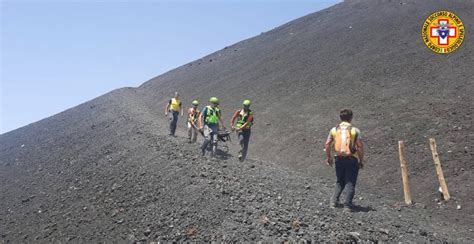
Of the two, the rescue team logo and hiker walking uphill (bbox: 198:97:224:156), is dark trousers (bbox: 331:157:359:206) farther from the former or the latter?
the rescue team logo

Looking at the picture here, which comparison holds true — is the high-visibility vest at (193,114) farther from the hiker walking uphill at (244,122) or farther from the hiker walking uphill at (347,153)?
the hiker walking uphill at (347,153)

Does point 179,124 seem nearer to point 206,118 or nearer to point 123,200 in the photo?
point 206,118

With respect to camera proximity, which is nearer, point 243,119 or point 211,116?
point 243,119

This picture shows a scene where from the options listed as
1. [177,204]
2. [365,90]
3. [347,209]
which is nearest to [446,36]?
[365,90]

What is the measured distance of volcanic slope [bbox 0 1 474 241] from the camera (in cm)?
880

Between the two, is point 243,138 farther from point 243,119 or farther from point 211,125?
A: point 211,125

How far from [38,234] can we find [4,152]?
1815 centimetres

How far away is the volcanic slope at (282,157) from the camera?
880 cm

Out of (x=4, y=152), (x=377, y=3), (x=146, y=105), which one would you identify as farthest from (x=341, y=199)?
(x=377, y=3)

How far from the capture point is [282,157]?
17.6 metres

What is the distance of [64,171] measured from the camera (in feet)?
58.1

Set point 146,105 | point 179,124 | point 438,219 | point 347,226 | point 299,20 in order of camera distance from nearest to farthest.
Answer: point 347,226 < point 438,219 < point 179,124 < point 146,105 < point 299,20

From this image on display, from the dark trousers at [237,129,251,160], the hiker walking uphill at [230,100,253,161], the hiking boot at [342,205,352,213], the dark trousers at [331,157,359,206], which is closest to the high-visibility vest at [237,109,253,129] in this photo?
the hiker walking uphill at [230,100,253,161]

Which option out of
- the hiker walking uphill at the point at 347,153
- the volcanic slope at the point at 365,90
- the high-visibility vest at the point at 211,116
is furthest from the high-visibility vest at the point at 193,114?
the hiker walking uphill at the point at 347,153
